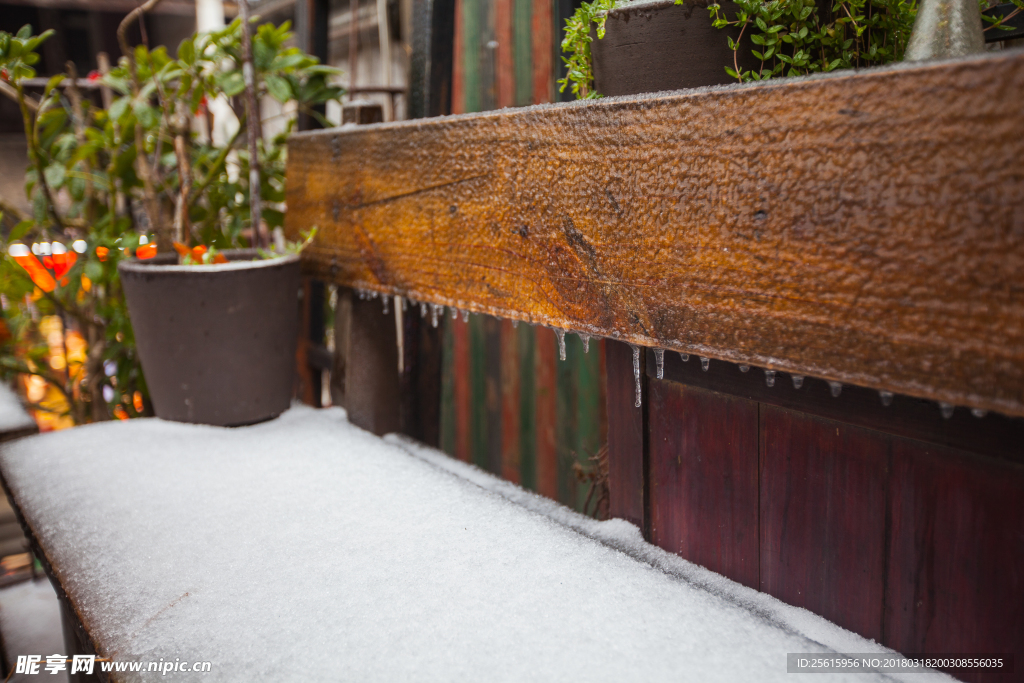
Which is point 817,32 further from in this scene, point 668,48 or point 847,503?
point 847,503

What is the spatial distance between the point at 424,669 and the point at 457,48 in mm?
2243

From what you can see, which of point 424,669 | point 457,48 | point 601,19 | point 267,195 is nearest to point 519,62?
point 457,48

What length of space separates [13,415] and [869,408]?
1.94 meters

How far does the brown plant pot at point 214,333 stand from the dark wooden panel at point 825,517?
3.71 ft

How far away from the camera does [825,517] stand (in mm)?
883

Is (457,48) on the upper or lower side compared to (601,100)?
upper

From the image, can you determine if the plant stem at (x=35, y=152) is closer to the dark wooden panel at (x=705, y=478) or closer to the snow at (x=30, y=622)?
the snow at (x=30, y=622)

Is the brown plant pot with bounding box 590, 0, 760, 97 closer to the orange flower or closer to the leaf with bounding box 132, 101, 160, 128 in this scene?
the leaf with bounding box 132, 101, 160, 128

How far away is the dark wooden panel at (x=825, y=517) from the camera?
2.75 ft

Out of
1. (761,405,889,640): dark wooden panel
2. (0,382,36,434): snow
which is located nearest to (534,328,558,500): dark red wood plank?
(761,405,889,640): dark wooden panel

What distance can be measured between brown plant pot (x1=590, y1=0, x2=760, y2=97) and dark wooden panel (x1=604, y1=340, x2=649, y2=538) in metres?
0.41

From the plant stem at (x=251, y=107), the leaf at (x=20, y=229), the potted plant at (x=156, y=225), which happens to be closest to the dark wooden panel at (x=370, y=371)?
the potted plant at (x=156, y=225)

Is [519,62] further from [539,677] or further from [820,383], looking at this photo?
[539,677]

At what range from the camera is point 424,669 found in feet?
2.41
